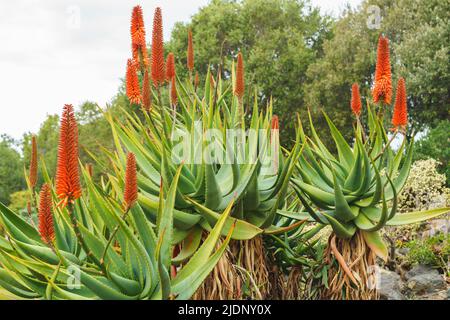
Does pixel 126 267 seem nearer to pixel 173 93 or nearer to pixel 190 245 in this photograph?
pixel 190 245

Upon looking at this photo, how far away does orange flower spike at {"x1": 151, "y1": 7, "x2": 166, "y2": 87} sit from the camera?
11.8ft

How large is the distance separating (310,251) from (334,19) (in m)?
26.2

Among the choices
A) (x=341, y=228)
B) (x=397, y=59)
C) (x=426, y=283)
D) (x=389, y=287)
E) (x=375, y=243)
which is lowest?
(x=426, y=283)

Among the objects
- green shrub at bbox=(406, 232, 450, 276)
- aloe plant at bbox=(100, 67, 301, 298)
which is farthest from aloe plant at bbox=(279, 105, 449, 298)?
green shrub at bbox=(406, 232, 450, 276)

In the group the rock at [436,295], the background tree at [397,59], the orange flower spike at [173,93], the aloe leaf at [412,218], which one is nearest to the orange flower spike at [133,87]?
the orange flower spike at [173,93]

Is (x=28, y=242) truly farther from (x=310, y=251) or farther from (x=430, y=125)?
(x=430, y=125)

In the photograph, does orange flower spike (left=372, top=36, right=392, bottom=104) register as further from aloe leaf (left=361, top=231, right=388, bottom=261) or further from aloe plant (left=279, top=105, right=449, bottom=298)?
aloe leaf (left=361, top=231, right=388, bottom=261)

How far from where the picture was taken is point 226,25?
1059 inches

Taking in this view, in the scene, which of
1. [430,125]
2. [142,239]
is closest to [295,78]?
[430,125]

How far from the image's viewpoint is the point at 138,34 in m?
3.95

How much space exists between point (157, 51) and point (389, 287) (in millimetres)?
5014

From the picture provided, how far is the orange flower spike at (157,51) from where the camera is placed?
3602mm

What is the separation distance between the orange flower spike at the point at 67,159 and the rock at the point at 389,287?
18.0ft

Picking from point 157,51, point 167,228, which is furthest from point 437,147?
point 167,228
